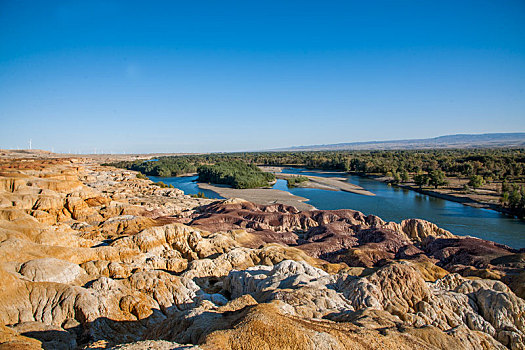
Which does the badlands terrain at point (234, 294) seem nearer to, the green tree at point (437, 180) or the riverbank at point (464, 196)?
the riverbank at point (464, 196)

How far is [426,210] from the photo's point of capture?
63000mm

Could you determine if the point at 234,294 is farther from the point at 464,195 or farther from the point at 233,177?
the point at 233,177

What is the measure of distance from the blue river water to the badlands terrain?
854 inches

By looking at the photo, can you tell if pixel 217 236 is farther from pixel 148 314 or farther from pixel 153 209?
pixel 153 209

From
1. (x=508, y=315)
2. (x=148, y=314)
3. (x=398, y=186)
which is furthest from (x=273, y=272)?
(x=398, y=186)

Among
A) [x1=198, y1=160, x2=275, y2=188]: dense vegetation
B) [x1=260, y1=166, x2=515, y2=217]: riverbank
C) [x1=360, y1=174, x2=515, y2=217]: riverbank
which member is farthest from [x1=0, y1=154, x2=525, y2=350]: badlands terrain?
[x1=198, y1=160, x2=275, y2=188]: dense vegetation

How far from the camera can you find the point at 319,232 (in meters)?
38.3

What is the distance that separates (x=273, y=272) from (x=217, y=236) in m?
10.9

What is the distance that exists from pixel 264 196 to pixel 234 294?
197 ft

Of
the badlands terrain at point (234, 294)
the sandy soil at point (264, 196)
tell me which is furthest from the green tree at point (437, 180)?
the badlands terrain at point (234, 294)

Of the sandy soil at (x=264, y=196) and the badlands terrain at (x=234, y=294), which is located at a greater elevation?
the badlands terrain at (x=234, y=294)

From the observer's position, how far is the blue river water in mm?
47906

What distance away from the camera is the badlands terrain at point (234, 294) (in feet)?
32.7

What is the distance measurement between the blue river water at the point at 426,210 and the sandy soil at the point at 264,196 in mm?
3570
